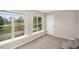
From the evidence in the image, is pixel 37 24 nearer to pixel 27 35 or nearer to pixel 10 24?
pixel 27 35

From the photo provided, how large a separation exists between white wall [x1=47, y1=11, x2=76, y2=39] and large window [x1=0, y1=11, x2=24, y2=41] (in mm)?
662

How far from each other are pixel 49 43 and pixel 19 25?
0.68 metres

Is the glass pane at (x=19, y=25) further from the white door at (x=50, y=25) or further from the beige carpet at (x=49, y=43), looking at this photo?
the white door at (x=50, y=25)

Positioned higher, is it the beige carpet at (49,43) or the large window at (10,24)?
the large window at (10,24)

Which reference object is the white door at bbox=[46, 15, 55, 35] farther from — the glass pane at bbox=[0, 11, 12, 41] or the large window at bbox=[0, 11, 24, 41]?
the glass pane at bbox=[0, 11, 12, 41]

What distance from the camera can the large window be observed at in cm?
132

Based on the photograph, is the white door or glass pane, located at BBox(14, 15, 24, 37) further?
the white door

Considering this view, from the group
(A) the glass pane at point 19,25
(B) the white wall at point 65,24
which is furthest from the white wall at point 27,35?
(B) the white wall at point 65,24

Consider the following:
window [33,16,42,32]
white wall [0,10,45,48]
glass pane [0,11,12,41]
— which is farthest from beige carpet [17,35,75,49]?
glass pane [0,11,12,41]

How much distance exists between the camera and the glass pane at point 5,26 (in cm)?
131
